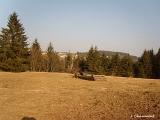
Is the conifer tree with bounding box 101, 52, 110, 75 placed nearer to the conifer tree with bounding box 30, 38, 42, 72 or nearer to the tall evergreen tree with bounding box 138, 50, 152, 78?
the tall evergreen tree with bounding box 138, 50, 152, 78

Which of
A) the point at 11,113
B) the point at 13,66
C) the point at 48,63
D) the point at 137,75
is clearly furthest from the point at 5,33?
the point at 137,75

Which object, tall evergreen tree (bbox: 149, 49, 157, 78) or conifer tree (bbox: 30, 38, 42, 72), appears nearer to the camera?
conifer tree (bbox: 30, 38, 42, 72)

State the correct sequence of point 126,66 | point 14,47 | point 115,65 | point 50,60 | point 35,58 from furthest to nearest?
point 50,60
point 115,65
point 126,66
point 35,58
point 14,47

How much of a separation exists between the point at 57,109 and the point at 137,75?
45667 millimetres

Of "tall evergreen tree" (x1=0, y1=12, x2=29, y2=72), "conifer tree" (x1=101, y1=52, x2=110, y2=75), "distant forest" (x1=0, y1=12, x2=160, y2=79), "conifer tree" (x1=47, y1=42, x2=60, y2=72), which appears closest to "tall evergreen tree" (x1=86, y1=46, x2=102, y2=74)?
"distant forest" (x1=0, y1=12, x2=160, y2=79)

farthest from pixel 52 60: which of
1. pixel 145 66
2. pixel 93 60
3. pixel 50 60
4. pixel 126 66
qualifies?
pixel 145 66

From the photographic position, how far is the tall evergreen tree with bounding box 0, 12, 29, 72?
3184cm

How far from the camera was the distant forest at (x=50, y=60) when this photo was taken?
107 ft

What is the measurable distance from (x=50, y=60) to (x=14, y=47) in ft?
82.5

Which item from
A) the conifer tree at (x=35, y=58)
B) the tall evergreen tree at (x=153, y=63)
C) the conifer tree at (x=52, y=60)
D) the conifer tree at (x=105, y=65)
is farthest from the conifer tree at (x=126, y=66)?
the conifer tree at (x=35, y=58)

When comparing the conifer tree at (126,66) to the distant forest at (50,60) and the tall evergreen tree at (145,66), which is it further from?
the tall evergreen tree at (145,66)

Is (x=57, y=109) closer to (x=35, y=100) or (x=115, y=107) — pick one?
(x=35, y=100)

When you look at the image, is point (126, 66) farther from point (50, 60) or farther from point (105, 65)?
point (50, 60)

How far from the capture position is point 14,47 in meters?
32.1
